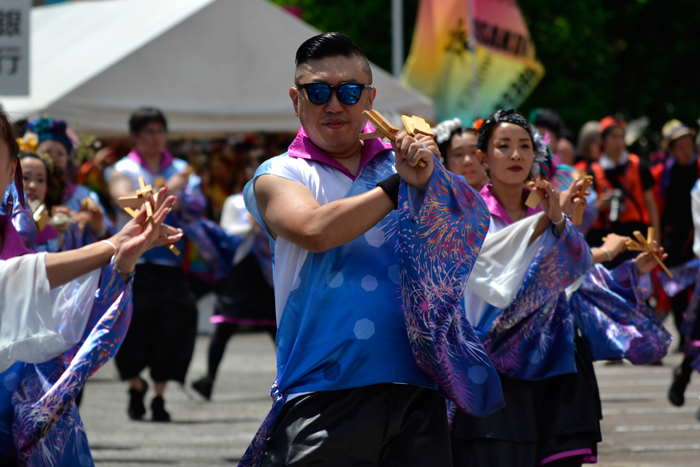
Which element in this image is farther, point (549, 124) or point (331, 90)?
point (549, 124)

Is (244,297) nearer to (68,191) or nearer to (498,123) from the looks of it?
(68,191)

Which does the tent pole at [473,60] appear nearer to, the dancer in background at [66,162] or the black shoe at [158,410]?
the black shoe at [158,410]

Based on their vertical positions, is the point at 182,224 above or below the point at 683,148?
below

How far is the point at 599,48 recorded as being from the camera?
2069cm

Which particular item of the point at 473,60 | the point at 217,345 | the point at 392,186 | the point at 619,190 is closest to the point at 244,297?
the point at 217,345

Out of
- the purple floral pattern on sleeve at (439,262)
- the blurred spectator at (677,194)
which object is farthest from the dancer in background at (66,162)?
the blurred spectator at (677,194)

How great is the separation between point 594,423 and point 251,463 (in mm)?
1702

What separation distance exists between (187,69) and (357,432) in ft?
28.4

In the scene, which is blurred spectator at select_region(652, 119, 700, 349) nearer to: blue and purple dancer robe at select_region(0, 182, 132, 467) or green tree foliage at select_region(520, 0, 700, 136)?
green tree foliage at select_region(520, 0, 700, 136)

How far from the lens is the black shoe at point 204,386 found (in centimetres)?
850

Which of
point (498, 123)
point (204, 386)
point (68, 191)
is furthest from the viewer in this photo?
point (204, 386)

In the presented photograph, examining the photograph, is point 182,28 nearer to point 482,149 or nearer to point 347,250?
point 482,149

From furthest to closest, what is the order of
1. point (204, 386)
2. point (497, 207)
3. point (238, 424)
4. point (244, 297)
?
point (244, 297), point (204, 386), point (238, 424), point (497, 207)

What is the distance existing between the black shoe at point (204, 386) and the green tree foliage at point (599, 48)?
489 inches
